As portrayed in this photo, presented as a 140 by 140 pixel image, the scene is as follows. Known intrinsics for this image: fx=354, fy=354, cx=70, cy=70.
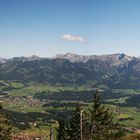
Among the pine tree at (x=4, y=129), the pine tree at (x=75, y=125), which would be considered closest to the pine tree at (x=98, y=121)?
the pine tree at (x=75, y=125)

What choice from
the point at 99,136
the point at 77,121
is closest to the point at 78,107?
the point at 77,121

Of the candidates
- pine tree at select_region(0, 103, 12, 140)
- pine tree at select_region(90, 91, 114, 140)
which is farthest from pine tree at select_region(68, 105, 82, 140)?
pine tree at select_region(0, 103, 12, 140)

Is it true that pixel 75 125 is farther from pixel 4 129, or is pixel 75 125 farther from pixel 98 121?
pixel 4 129

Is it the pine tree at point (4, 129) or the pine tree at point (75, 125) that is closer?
the pine tree at point (4, 129)

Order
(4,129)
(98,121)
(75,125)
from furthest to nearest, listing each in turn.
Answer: (75,125) → (98,121) → (4,129)

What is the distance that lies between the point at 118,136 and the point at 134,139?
676 cm

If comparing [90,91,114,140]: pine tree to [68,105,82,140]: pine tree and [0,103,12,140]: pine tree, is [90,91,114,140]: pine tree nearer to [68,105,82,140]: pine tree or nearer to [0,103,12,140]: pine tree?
[68,105,82,140]: pine tree

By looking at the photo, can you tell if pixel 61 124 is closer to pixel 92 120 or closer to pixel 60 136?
pixel 60 136

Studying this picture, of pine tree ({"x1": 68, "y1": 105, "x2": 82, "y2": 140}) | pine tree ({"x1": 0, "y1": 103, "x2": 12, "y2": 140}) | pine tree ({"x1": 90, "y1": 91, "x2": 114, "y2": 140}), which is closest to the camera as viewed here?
pine tree ({"x1": 0, "y1": 103, "x2": 12, "y2": 140})

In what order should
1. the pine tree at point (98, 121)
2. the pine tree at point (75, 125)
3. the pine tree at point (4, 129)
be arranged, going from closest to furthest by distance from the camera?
the pine tree at point (4, 129), the pine tree at point (98, 121), the pine tree at point (75, 125)

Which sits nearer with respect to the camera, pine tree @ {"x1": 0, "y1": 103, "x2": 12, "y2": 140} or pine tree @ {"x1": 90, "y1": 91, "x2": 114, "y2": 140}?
pine tree @ {"x1": 0, "y1": 103, "x2": 12, "y2": 140}

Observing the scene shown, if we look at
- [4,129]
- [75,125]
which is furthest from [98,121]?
[4,129]

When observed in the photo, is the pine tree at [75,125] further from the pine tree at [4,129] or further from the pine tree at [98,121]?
the pine tree at [4,129]

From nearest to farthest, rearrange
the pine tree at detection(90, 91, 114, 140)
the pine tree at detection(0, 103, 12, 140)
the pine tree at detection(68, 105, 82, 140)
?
the pine tree at detection(0, 103, 12, 140), the pine tree at detection(90, 91, 114, 140), the pine tree at detection(68, 105, 82, 140)
